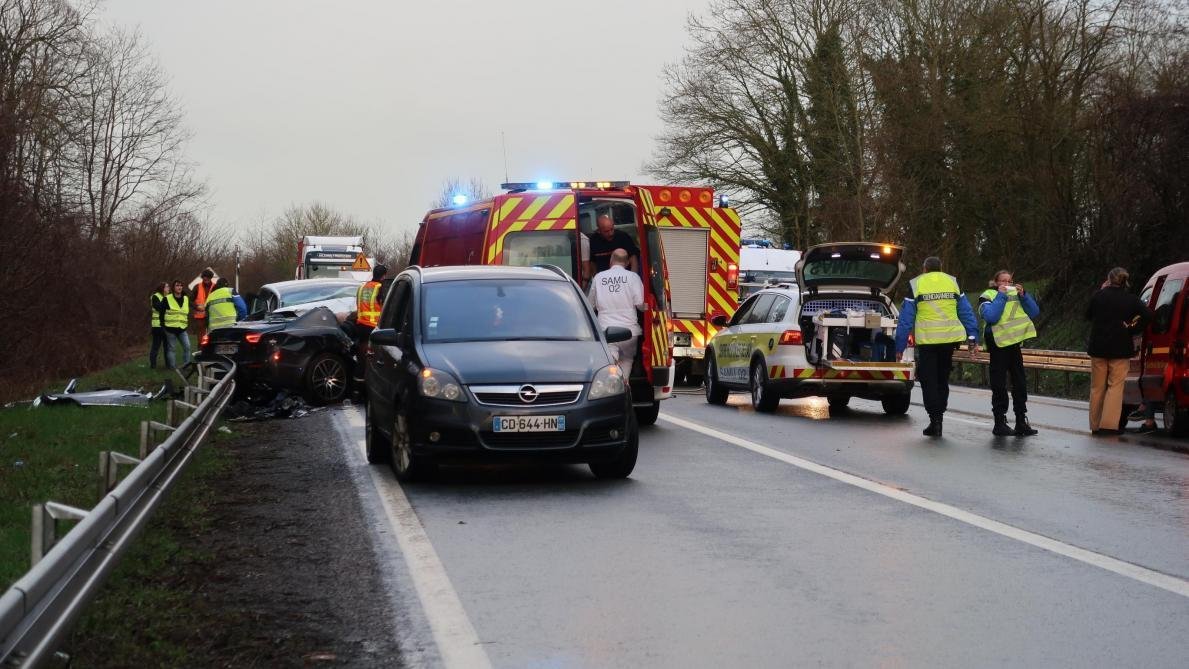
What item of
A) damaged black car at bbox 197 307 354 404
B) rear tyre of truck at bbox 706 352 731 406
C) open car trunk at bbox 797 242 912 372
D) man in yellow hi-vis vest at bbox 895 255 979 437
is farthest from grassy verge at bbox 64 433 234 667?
rear tyre of truck at bbox 706 352 731 406

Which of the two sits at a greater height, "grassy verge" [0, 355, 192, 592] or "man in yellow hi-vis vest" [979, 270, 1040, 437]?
"man in yellow hi-vis vest" [979, 270, 1040, 437]

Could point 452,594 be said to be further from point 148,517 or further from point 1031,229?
point 1031,229

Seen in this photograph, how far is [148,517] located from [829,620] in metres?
3.74

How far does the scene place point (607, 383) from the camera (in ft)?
36.5

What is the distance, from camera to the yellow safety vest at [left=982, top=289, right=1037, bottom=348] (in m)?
16.3

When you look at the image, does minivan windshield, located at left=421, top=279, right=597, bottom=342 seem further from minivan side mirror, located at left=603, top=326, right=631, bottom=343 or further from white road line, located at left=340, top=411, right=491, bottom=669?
white road line, located at left=340, top=411, right=491, bottom=669

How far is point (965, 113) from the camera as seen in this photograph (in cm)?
4147

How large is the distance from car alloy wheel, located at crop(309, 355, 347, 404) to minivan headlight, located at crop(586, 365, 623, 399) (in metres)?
8.96

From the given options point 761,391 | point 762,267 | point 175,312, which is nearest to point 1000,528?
point 761,391

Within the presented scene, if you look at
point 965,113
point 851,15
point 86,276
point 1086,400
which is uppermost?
point 851,15

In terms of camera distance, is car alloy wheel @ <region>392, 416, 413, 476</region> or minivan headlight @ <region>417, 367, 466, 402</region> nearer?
minivan headlight @ <region>417, 367, 466, 402</region>

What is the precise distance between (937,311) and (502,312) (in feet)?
19.9

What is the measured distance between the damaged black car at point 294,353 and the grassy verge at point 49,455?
3.79ft

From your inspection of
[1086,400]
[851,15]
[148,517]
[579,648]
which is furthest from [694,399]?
[851,15]
